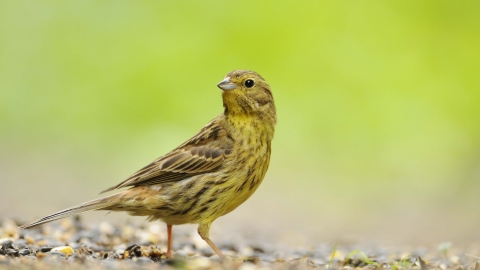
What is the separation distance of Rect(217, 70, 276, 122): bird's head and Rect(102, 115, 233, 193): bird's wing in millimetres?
266

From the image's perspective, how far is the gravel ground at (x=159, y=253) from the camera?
6059mm

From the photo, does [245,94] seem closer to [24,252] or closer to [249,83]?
[249,83]

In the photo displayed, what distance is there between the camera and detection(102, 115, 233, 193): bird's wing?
23.5ft

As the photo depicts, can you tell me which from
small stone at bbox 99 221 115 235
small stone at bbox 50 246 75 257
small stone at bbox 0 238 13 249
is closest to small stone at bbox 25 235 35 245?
small stone at bbox 0 238 13 249

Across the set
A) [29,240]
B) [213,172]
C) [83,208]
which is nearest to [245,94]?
[213,172]

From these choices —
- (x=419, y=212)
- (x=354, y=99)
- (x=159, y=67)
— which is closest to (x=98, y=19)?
(x=159, y=67)

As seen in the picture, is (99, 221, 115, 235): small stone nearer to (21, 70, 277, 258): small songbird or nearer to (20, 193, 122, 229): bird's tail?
(21, 70, 277, 258): small songbird

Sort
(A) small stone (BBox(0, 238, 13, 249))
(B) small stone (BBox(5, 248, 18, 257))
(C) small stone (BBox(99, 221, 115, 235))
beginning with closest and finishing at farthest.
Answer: (B) small stone (BBox(5, 248, 18, 257)) → (A) small stone (BBox(0, 238, 13, 249)) → (C) small stone (BBox(99, 221, 115, 235))

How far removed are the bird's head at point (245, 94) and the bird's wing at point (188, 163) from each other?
27 centimetres

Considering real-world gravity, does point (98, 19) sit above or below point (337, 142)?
above

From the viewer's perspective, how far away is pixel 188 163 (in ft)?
23.9

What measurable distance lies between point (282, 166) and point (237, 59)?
10.8 feet

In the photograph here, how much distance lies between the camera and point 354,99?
16.6m

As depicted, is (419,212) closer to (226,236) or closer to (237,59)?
(226,236)
